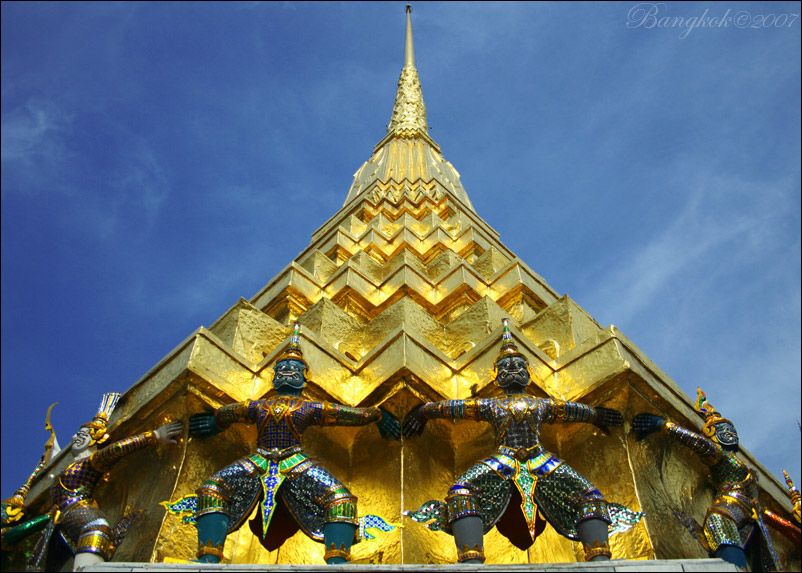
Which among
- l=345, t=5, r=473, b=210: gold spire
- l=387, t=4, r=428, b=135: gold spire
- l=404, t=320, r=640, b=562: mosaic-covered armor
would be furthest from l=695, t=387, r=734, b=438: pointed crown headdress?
l=387, t=4, r=428, b=135: gold spire

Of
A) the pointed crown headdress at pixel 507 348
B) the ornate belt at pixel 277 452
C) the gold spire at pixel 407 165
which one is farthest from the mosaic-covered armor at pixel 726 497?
the gold spire at pixel 407 165

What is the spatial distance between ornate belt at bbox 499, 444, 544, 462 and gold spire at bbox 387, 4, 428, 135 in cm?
1830

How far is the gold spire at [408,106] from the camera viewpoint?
83.2 ft

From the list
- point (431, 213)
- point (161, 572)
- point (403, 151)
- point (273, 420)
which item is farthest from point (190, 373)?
point (403, 151)

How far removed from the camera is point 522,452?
751cm

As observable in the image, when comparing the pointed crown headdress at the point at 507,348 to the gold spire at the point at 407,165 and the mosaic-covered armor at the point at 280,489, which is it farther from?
the gold spire at the point at 407,165

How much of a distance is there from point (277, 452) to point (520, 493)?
223 centimetres

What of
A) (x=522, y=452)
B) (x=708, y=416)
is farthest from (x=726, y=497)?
(x=522, y=452)

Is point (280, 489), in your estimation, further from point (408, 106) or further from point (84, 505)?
point (408, 106)

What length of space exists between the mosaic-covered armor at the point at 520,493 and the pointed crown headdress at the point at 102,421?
3446mm

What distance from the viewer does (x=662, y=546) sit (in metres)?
7.68

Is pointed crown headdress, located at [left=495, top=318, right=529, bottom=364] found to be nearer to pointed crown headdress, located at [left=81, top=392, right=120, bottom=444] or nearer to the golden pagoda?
the golden pagoda

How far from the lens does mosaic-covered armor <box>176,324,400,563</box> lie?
7.02 meters

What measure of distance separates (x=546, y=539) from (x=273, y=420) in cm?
300
